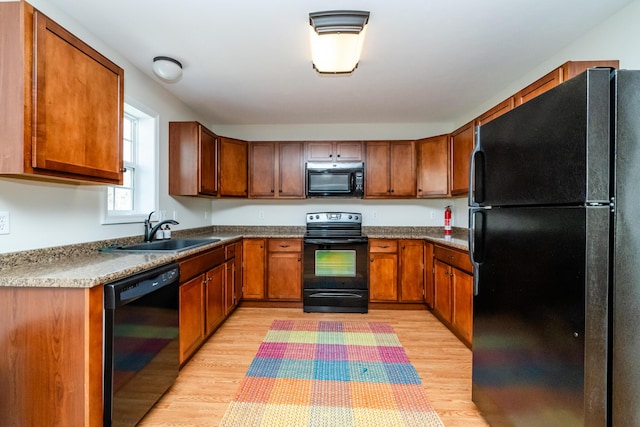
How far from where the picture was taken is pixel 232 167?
3.80 m

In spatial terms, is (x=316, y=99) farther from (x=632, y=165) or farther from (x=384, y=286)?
(x=632, y=165)

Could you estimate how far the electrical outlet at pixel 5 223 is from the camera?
5.08 feet

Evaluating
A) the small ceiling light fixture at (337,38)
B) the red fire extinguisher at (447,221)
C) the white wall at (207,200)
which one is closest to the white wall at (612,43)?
the white wall at (207,200)

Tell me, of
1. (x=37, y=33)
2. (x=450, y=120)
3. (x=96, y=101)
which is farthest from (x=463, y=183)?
(x=37, y=33)

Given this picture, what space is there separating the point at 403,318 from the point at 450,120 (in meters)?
2.67

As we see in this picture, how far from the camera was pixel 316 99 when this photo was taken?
10.7ft

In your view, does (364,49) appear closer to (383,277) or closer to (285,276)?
(383,277)

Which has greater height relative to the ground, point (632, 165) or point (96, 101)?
point (96, 101)

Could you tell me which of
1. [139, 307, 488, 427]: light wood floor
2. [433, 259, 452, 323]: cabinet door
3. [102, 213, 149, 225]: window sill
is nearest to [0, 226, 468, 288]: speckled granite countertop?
[102, 213, 149, 225]: window sill

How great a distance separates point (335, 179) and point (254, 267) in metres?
1.50

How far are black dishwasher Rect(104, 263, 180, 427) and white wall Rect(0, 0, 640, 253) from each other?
28.2 inches

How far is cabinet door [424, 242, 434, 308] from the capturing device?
3.44m

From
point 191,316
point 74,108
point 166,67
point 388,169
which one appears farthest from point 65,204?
point 388,169

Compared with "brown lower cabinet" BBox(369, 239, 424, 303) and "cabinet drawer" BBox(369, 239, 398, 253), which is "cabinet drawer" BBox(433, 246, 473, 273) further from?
"cabinet drawer" BBox(369, 239, 398, 253)
